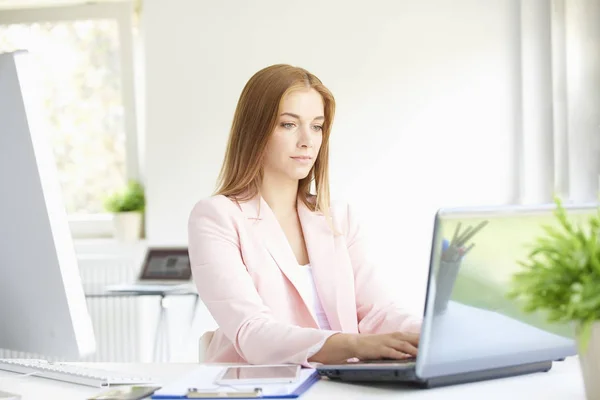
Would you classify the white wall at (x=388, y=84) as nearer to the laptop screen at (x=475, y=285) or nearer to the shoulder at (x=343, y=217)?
the shoulder at (x=343, y=217)

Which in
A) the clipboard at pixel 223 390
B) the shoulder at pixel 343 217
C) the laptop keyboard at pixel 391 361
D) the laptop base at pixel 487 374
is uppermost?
the shoulder at pixel 343 217

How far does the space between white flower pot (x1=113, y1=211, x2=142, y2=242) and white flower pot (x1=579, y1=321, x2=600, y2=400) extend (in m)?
4.38

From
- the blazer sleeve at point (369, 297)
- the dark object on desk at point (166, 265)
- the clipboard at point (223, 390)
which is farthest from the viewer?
the dark object on desk at point (166, 265)

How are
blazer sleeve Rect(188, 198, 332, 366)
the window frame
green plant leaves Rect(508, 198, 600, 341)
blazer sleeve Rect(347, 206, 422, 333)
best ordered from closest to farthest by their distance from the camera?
1. green plant leaves Rect(508, 198, 600, 341)
2. blazer sleeve Rect(188, 198, 332, 366)
3. blazer sleeve Rect(347, 206, 422, 333)
4. the window frame

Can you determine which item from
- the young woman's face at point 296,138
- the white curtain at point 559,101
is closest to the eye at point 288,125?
the young woman's face at point 296,138

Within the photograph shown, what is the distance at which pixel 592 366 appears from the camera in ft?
4.29

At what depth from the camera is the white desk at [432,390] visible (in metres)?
1.50

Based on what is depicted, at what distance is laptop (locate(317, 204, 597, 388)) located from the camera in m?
1.37

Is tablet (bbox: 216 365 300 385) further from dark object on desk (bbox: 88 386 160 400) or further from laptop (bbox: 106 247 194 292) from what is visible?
laptop (bbox: 106 247 194 292)

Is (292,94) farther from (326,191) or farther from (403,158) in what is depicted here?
(403,158)

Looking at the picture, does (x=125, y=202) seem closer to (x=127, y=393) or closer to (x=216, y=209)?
(x=216, y=209)

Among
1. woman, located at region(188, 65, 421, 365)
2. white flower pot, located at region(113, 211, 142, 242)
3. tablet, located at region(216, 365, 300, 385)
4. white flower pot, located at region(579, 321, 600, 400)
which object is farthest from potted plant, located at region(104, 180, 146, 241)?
white flower pot, located at region(579, 321, 600, 400)

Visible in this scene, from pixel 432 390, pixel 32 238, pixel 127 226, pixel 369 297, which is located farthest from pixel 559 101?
pixel 32 238

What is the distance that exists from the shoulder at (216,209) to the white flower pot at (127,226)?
341 centimetres
